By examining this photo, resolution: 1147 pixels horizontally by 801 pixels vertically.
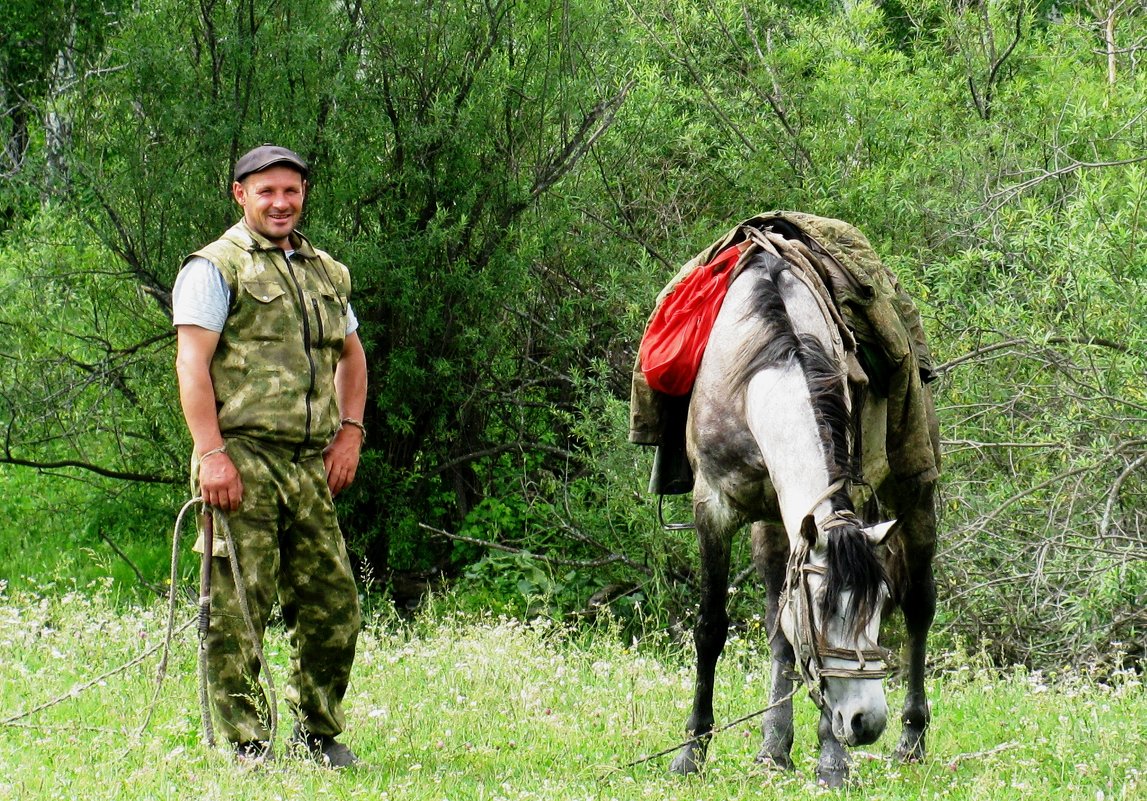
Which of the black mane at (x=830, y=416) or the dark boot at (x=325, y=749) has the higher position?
the black mane at (x=830, y=416)

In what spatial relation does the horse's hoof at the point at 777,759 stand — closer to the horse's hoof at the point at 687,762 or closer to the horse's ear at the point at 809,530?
the horse's hoof at the point at 687,762

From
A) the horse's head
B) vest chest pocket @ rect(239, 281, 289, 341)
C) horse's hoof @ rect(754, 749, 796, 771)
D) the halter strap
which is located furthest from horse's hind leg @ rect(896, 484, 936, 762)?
vest chest pocket @ rect(239, 281, 289, 341)

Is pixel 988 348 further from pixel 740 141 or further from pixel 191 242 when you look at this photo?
pixel 191 242

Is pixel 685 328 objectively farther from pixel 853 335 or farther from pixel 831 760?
pixel 831 760

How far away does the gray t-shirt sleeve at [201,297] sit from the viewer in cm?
440

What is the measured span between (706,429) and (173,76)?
490 centimetres

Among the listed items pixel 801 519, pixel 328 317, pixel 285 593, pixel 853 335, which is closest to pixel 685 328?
pixel 853 335

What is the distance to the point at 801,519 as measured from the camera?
4094 millimetres

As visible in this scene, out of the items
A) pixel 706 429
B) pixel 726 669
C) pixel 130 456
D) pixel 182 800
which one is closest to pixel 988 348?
pixel 726 669

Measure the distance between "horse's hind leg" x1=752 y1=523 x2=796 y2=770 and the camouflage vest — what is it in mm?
1827

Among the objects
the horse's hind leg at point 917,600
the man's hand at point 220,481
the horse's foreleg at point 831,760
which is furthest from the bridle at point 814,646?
the man's hand at point 220,481

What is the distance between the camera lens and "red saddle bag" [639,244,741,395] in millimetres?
5164

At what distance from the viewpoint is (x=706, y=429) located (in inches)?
195

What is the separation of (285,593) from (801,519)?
193 centimetres
